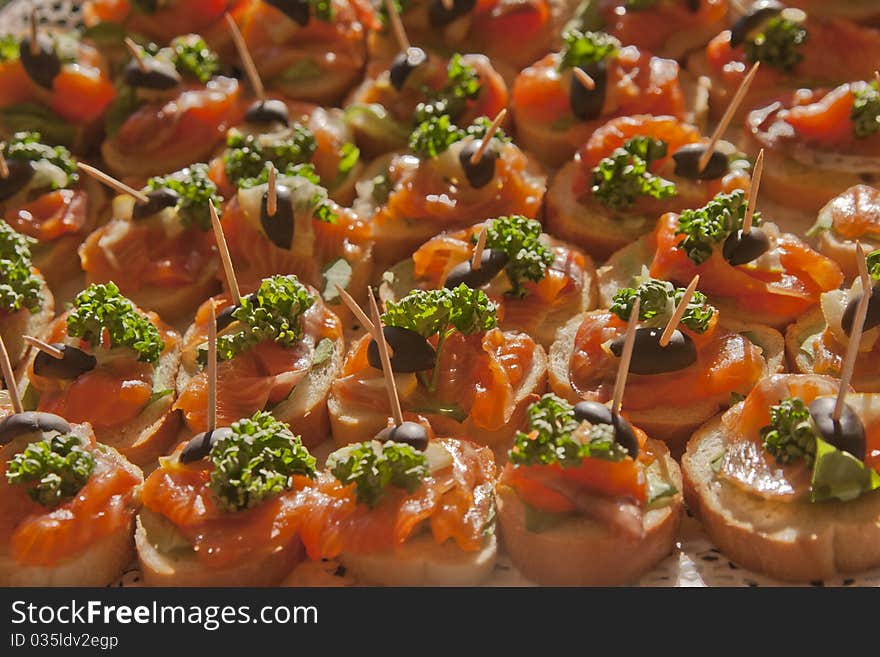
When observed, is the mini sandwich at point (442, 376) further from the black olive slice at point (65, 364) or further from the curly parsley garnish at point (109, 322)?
the black olive slice at point (65, 364)

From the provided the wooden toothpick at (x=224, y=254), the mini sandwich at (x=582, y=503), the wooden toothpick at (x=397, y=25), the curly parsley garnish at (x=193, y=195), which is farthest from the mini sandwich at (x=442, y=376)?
the wooden toothpick at (x=397, y=25)

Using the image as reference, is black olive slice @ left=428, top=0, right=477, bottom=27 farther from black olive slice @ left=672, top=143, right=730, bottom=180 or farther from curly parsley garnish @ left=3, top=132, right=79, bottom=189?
curly parsley garnish @ left=3, top=132, right=79, bottom=189

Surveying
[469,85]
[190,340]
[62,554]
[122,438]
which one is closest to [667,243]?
[469,85]

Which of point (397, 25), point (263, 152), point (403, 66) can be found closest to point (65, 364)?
point (263, 152)

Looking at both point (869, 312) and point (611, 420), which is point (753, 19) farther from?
point (611, 420)

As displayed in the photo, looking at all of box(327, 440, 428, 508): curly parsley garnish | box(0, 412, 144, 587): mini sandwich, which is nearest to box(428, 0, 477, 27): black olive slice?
box(327, 440, 428, 508): curly parsley garnish
